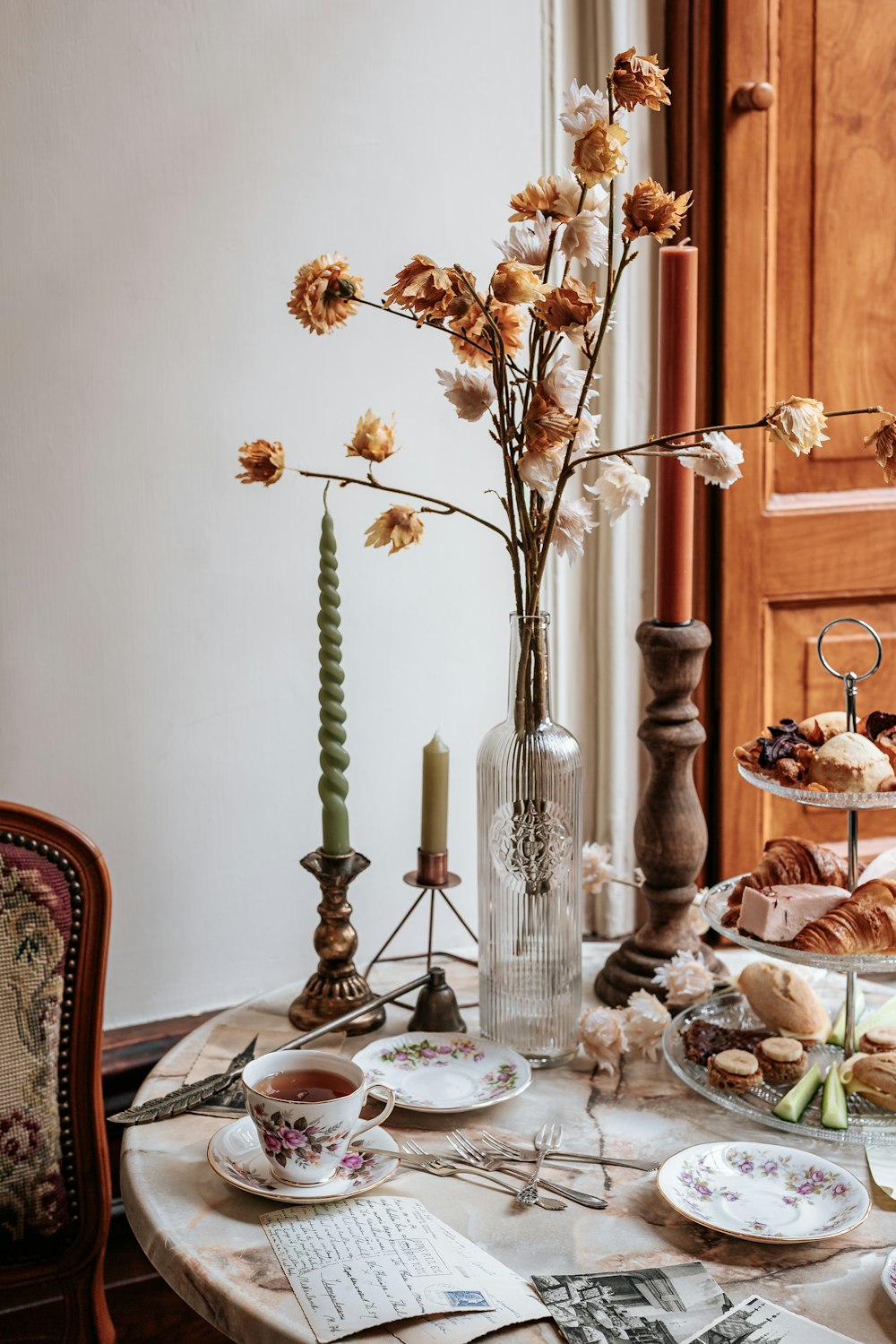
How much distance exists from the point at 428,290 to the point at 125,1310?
1.35 metres

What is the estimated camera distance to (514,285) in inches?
41.8

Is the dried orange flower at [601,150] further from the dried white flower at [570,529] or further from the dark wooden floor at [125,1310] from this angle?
the dark wooden floor at [125,1310]

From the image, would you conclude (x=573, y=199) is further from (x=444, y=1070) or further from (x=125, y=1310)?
(x=125, y=1310)

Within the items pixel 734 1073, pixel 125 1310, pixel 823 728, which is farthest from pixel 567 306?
pixel 125 1310

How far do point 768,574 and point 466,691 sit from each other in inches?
17.9

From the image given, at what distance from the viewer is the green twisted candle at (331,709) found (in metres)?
1.33

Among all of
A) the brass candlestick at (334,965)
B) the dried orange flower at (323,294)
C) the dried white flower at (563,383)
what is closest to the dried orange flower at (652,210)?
the dried white flower at (563,383)

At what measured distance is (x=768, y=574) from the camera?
1878 mm

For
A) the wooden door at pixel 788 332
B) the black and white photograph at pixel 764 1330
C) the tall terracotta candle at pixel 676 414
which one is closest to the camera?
the black and white photograph at pixel 764 1330

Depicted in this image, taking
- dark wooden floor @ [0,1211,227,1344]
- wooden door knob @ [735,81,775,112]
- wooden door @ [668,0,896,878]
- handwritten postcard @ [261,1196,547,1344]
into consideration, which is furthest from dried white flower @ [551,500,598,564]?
dark wooden floor @ [0,1211,227,1344]

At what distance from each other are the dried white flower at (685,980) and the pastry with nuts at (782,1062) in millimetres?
119

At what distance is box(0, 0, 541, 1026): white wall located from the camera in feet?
5.05

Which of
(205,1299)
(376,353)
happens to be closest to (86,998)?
(205,1299)

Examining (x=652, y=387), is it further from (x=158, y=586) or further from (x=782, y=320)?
(x=158, y=586)
